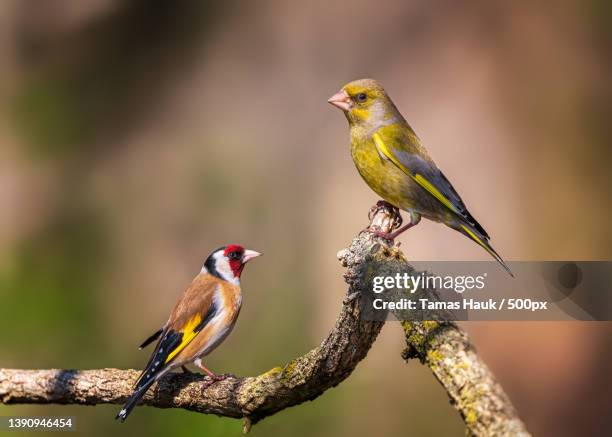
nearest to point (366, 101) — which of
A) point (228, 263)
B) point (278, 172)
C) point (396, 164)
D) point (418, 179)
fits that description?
point (396, 164)

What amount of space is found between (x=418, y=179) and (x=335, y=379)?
1.33 meters

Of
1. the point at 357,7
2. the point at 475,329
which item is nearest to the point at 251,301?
the point at 475,329

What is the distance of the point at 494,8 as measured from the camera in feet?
26.5

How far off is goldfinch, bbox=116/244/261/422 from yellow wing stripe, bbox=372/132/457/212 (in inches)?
35.0

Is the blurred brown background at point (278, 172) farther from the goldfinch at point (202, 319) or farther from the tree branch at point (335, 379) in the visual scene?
the tree branch at point (335, 379)

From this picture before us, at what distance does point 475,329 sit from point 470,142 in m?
1.67

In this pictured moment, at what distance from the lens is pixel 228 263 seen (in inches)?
167

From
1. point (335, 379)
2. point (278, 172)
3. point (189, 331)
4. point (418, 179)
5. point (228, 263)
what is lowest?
point (335, 379)

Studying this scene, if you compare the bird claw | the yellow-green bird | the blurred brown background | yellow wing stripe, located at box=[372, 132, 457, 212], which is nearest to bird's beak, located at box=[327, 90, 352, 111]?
the yellow-green bird

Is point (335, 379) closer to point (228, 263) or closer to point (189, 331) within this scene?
point (189, 331)

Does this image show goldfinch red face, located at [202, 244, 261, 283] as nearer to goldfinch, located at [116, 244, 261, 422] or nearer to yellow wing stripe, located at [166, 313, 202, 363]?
goldfinch, located at [116, 244, 261, 422]

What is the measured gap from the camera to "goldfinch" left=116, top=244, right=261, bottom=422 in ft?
11.9

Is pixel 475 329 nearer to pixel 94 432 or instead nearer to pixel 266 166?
pixel 266 166

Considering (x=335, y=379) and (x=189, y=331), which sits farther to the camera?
(x=189, y=331)
